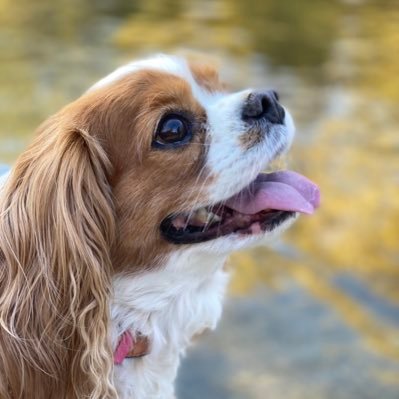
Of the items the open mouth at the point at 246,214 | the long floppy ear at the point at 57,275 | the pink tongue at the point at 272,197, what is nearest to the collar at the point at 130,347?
the long floppy ear at the point at 57,275

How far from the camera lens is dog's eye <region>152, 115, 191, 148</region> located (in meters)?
2.31

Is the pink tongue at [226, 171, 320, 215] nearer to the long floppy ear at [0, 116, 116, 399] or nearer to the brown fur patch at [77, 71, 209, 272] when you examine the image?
the brown fur patch at [77, 71, 209, 272]

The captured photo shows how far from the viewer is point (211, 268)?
8.22 feet

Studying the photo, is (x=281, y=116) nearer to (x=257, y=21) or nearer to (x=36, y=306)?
(x=36, y=306)

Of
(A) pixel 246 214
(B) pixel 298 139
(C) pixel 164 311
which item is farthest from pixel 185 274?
(B) pixel 298 139

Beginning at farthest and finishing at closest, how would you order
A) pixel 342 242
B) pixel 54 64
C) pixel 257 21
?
pixel 257 21 < pixel 54 64 < pixel 342 242

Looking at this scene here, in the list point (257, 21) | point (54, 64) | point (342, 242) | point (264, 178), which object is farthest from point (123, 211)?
point (257, 21)

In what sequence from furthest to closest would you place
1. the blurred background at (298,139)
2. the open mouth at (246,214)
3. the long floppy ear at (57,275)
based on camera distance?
1. the blurred background at (298,139)
2. the open mouth at (246,214)
3. the long floppy ear at (57,275)

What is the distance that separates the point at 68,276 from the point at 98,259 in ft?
0.35

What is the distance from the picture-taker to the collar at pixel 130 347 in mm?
2453

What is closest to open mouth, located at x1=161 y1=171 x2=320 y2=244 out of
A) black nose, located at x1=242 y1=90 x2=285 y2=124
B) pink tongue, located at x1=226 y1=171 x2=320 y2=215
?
pink tongue, located at x1=226 y1=171 x2=320 y2=215

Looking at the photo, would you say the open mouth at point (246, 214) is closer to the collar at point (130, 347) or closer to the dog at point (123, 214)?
the dog at point (123, 214)

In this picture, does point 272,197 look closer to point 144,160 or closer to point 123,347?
point 144,160

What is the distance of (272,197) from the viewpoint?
8.06 feet
